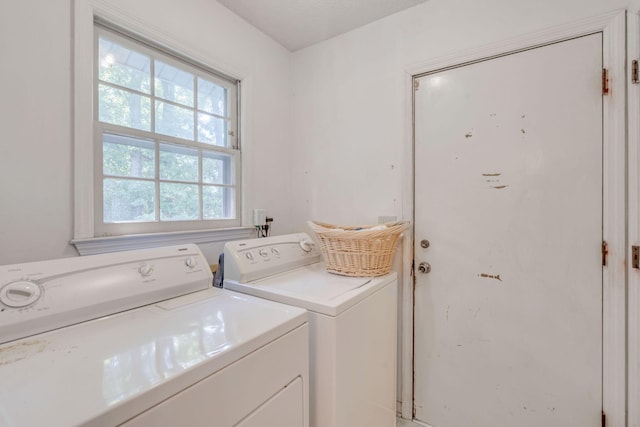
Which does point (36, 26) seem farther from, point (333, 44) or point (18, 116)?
point (333, 44)

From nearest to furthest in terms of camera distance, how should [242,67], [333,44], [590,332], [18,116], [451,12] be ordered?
[18,116]
[590,332]
[451,12]
[242,67]
[333,44]

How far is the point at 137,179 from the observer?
1496 millimetres

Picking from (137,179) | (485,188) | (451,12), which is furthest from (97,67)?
(485,188)

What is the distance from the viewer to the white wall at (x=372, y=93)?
1539mm

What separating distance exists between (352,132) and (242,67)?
33.7 inches

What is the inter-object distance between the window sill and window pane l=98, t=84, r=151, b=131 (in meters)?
0.57

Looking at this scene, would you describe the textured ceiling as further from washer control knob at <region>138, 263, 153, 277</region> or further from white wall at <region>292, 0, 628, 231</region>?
washer control knob at <region>138, 263, 153, 277</region>

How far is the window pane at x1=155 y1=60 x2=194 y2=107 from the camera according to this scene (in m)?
1.60

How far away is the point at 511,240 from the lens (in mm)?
1498

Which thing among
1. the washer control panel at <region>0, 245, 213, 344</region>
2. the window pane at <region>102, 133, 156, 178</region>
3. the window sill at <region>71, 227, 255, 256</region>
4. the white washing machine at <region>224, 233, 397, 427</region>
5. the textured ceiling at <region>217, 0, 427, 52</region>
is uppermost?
the textured ceiling at <region>217, 0, 427, 52</region>

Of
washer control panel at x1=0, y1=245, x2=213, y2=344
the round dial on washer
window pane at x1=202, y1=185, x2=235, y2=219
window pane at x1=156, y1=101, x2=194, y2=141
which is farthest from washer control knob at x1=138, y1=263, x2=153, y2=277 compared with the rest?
window pane at x1=156, y1=101, x2=194, y2=141

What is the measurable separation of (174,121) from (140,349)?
4.30 feet

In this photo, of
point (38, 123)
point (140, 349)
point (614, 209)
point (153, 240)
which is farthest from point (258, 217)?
point (614, 209)

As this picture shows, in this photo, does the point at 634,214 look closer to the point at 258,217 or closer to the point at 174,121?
the point at 258,217
